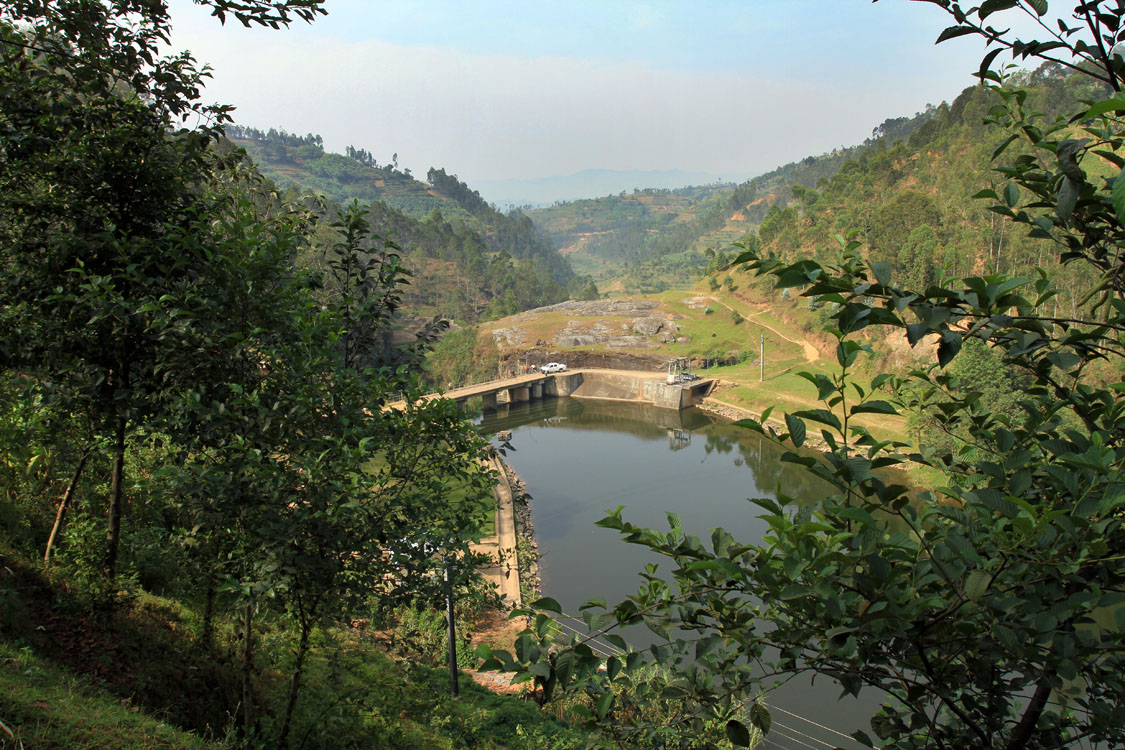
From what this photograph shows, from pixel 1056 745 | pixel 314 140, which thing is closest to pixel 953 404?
pixel 1056 745

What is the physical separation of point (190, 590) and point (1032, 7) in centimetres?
628

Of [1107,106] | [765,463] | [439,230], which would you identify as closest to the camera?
[1107,106]

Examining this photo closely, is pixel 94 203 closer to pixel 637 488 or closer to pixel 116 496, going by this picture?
pixel 116 496

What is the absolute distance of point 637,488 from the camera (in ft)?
78.8

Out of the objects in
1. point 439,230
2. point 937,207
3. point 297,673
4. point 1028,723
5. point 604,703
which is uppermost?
point 439,230

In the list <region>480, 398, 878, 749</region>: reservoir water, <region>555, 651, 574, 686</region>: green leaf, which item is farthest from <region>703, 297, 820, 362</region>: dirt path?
<region>555, 651, 574, 686</region>: green leaf

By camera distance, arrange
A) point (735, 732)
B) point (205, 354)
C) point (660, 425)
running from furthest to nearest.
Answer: point (660, 425) → point (205, 354) → point (735, 732)

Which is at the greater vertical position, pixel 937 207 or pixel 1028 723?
pixel 937 207

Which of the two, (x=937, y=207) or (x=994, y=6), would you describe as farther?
(x=937, y=207)

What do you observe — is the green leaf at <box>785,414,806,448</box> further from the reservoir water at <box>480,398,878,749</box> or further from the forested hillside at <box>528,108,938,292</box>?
the forested hillside at <box>528,108,938,292</box>

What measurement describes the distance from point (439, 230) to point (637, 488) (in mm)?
53959

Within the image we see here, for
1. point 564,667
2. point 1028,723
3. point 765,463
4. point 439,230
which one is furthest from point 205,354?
point 439,230

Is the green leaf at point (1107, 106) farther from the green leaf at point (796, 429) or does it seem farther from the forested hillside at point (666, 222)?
the forested hillside at point (666, 222)

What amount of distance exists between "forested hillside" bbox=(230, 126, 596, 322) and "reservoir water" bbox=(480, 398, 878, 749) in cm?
2139
